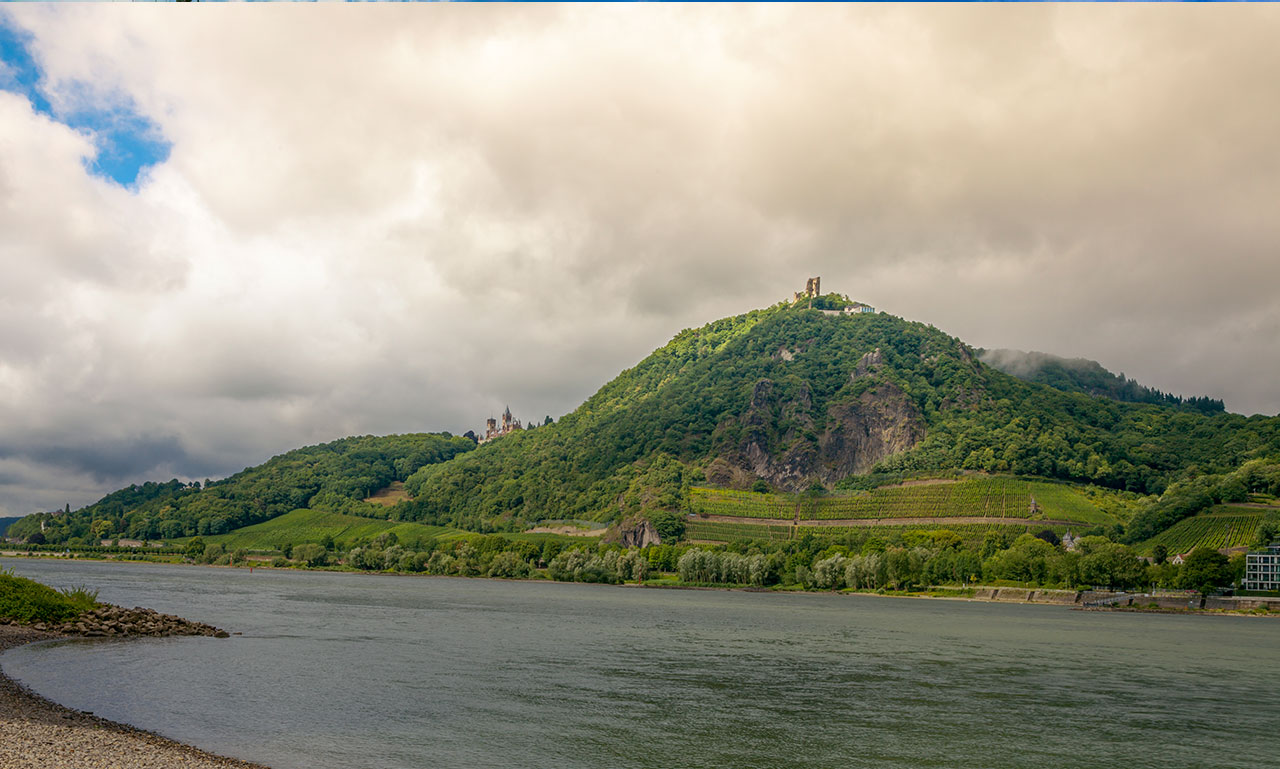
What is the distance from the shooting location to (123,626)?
60.5 metres

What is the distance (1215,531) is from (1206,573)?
1252 inches

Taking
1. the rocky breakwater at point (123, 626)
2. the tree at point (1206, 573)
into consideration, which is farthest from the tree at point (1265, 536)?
the rocky breakwater at point (123, 626)

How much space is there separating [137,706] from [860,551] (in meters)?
158

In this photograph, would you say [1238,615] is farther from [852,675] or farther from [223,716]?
[223,716]

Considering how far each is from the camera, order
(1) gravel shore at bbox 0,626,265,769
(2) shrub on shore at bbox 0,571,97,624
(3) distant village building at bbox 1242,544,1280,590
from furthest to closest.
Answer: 1. (3) distant village building at bbox 1242,544,1280,590
2. (2) shrub on shore at bbox 0,571,97,624
3. (1) gravel shore at bbox 0,626,265,769

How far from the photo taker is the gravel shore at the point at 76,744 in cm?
2356

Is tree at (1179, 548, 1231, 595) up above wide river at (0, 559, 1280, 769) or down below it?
above

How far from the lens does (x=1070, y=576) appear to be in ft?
459

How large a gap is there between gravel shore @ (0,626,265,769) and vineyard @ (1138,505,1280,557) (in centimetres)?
15020

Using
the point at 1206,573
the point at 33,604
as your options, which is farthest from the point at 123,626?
the point at 1206,573

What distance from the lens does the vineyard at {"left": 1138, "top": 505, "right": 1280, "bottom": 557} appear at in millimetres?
144375

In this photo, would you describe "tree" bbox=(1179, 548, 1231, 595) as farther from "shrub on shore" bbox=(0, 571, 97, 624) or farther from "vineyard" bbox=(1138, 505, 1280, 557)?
"shrub on shore" bbox=(0, 571, 97, 624)

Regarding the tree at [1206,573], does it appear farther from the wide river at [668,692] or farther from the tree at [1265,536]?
the wide river at [668,692]

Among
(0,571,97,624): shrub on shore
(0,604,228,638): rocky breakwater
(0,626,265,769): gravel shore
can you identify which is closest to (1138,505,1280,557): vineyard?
(0,604,228,638): rocky breakwater
